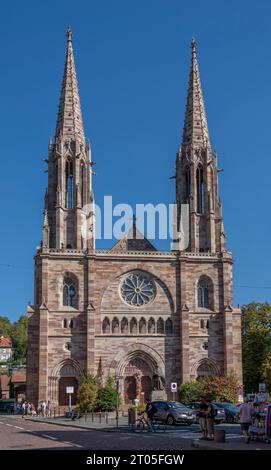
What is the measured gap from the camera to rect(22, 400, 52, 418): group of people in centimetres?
5741

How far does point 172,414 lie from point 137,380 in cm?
2602

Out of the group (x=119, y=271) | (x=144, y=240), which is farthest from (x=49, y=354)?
(x=144, y=240)

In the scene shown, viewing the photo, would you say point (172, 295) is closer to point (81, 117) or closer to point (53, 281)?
point (53, 281)

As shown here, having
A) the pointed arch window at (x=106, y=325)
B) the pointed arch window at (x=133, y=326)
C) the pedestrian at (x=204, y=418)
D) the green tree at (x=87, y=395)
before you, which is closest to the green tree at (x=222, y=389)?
the pointed arch window at (x=133, y=326)

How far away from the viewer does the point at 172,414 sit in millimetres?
37906

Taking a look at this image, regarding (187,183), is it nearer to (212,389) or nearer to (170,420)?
(212,389)

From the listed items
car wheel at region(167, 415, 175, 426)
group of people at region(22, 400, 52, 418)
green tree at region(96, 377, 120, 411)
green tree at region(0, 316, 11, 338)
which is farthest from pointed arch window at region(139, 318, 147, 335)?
green tree at region(0, 316, 11, 338)

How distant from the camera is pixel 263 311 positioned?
74.1 meters

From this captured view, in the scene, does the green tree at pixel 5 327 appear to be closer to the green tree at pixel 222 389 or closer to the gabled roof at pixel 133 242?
the gabled roof at pixel 133 242

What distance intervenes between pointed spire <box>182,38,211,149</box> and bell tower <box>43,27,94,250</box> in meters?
10.0

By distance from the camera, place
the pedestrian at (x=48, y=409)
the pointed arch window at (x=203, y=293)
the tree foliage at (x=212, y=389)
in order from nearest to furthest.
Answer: the tree foliage at (x=212, y=389) < the pedestrian at (x=48, y=409) < the pointed arch window at (x=203, y=293)

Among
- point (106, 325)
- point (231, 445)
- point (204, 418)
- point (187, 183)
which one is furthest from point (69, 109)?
point (231, 445)

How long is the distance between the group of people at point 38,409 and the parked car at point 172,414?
65.5 ft

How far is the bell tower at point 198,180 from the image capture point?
220ft
